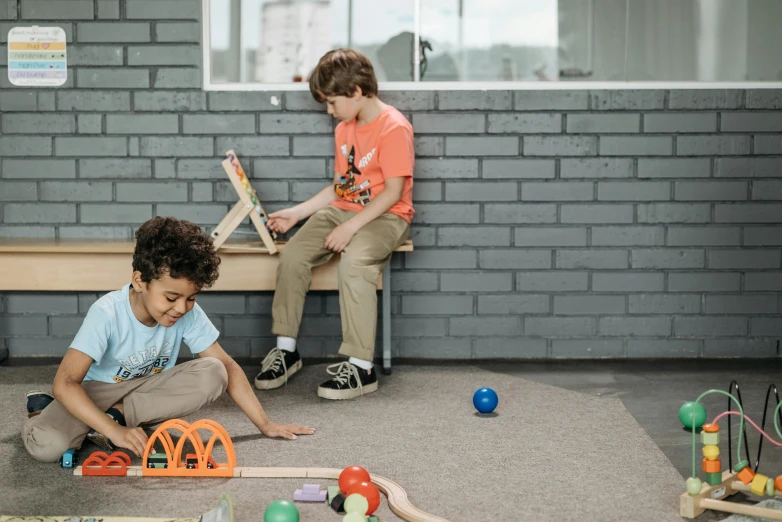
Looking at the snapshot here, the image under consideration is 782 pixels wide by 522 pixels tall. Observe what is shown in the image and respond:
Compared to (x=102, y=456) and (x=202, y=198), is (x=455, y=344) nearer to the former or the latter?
(x=202, y=198)

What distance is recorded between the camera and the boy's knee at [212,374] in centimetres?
310

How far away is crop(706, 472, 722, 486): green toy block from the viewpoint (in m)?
2.56

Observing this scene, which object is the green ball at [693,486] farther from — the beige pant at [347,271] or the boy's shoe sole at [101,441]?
the boy's shoe sole at [101,441]

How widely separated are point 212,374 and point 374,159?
1.53m

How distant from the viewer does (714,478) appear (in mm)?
2564

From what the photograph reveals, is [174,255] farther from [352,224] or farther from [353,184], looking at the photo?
[353,184]

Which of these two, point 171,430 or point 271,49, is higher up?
point 271,49

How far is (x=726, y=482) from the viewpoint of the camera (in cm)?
263

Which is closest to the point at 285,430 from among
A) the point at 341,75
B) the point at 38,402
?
the point at 38,402

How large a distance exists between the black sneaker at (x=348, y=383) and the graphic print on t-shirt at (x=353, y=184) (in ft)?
2.75

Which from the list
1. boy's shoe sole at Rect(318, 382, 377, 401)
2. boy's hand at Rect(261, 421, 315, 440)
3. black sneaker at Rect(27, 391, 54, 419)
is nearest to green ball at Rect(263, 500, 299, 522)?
boy's hand at Rect(261, 421, 315, 440)

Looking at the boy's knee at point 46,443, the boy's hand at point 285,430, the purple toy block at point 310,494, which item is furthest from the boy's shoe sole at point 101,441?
the purple toy block at point 310,494

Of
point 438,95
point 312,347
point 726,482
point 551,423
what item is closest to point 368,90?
point 438,95

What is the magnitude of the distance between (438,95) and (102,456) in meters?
2.47
